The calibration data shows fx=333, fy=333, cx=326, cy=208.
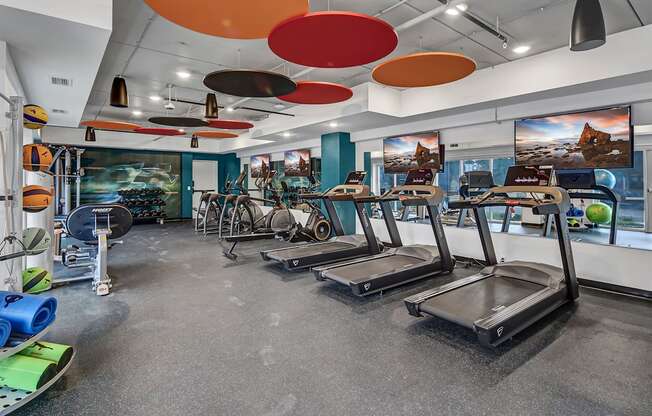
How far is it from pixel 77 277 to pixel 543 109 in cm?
790

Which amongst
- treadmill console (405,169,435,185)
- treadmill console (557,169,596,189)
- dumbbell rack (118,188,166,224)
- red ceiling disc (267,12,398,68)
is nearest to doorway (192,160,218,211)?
dumbbell rack (118,188,166,224)

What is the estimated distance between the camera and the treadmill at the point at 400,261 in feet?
14.2

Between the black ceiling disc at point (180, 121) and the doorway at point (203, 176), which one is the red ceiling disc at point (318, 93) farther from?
the doorway at point (203, 176)

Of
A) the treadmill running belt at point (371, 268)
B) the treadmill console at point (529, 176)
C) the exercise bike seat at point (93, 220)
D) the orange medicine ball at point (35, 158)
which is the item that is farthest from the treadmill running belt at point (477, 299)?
the exercise bike seat at point (93, 220)

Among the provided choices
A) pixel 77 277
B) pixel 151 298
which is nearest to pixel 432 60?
pixel 151 298

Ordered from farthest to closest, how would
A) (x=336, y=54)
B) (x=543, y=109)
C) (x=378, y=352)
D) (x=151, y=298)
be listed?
(x=543, y=109) → (x=151, y=298) → (x=336, y=54) → (x=378, y=352)

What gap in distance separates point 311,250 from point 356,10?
3856mm

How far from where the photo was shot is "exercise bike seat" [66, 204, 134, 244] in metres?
4.59

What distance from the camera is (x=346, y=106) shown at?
6.75m

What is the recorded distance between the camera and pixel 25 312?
7.23 feet

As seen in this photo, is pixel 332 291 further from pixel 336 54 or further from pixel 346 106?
pixel 346 106

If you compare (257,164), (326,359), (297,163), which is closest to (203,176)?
(257,164)

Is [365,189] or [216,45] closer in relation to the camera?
[216,45]

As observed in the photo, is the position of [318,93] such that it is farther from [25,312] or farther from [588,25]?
[25,312]
